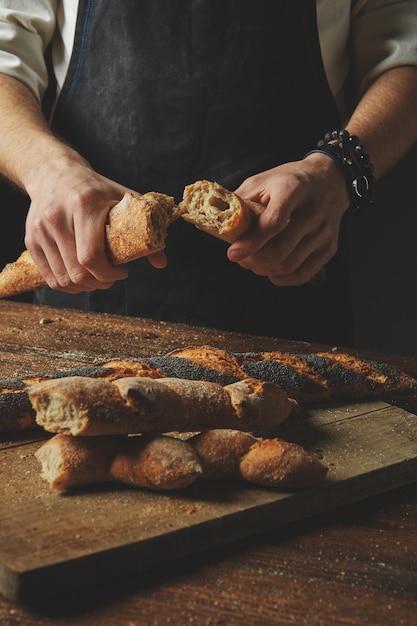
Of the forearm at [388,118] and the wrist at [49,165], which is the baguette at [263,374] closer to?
the wrist at [49,165]

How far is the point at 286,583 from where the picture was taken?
3.06 ft

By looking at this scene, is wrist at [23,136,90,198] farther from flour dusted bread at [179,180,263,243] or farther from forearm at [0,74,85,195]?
flour dusted bread at [179,180,263,243]

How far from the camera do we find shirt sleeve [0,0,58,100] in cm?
221

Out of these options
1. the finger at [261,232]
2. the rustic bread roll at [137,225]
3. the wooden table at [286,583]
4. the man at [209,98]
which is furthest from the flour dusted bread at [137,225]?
the wooden table at [286,583]

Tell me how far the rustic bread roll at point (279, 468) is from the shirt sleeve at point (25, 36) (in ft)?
4.99

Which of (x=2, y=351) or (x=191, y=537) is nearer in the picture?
(x=191, y=537)

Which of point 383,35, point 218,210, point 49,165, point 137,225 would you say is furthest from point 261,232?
point 383,35

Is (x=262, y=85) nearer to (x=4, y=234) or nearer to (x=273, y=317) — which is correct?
(x=273, y=317)

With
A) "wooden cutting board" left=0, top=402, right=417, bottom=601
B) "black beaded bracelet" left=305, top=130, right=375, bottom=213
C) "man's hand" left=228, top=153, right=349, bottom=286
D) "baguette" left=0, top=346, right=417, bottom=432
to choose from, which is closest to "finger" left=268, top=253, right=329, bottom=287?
"man's hand" left=228, top=153, right=349, bottom=286

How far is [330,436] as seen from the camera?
52.2 inches

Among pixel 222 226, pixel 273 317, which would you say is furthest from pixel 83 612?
pixel 273 317

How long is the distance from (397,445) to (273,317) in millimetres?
1064

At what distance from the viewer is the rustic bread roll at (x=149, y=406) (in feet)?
3.50

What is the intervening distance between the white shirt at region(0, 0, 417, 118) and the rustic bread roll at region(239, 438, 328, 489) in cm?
148
